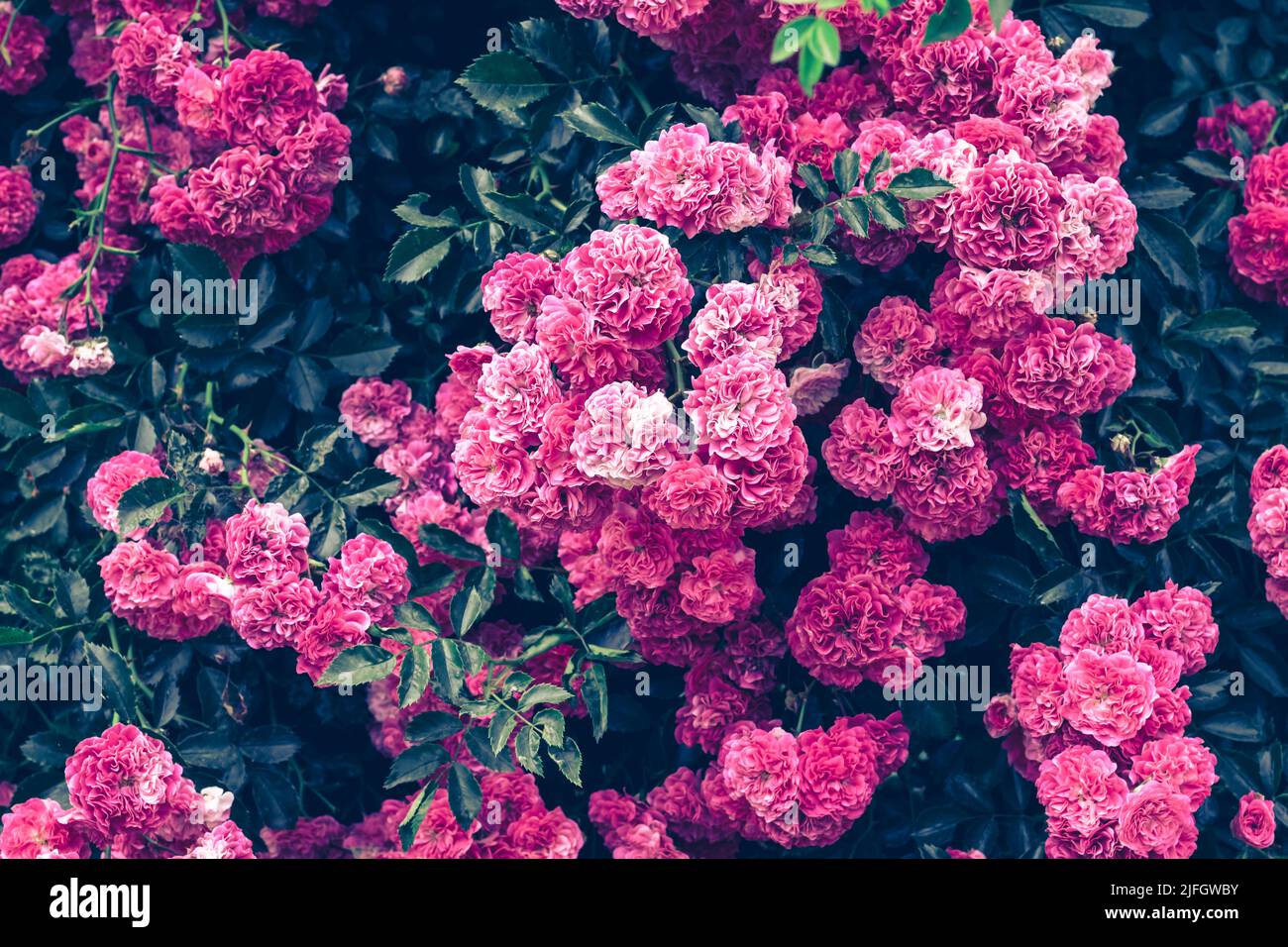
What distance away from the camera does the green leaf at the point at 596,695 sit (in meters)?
2.66

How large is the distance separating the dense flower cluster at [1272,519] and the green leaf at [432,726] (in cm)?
169

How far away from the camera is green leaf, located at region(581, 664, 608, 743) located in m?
2.66

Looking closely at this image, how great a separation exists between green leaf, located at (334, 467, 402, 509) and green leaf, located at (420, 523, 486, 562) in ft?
0.55

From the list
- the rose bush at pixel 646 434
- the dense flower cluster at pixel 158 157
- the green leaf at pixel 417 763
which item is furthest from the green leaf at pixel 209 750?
the dense flower cluster at pixel 158 157

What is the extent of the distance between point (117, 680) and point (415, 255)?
1.09m

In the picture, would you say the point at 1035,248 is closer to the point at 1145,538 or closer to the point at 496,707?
the point at 1145,538

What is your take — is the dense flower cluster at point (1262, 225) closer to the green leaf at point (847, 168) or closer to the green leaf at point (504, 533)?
the green leaf at point (847, 168)

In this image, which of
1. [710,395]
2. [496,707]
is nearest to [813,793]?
[496,707]

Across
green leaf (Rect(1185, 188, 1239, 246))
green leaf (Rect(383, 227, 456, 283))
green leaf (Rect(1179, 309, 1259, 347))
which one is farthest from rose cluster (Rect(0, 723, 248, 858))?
green leaf (Rect(1185, 188, 1239, 246))

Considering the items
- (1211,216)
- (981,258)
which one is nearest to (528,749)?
(981,258)

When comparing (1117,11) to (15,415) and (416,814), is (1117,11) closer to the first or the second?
(416,814)

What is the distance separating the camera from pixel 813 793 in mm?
2650

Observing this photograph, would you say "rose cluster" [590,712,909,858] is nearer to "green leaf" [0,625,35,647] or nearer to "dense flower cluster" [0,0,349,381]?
"green leaf" [0,625,35,647]

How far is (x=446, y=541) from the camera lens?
2.77m
